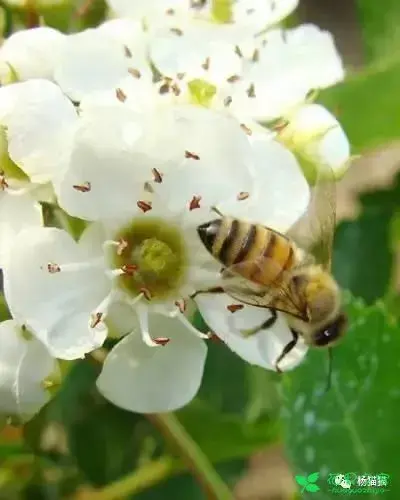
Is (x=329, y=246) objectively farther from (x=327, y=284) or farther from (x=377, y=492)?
(x=377, y=492)

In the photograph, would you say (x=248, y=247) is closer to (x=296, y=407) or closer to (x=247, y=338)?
(x=247, y=338)

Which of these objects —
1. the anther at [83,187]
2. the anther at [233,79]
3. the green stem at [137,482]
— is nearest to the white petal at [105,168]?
the anther at [83,187]

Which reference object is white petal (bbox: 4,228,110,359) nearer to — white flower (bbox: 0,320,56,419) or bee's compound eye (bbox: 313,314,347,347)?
white flower (bbox: 0,320,56,419)

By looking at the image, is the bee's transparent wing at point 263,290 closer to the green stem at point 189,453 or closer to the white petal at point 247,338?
the white petal at point 247,338

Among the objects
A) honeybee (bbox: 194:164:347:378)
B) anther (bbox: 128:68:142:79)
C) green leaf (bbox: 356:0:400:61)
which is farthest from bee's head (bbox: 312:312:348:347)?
green leaf (bbox: 356:0:400:61)

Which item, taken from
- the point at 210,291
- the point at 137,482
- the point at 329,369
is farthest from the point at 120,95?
the point at 137,482
